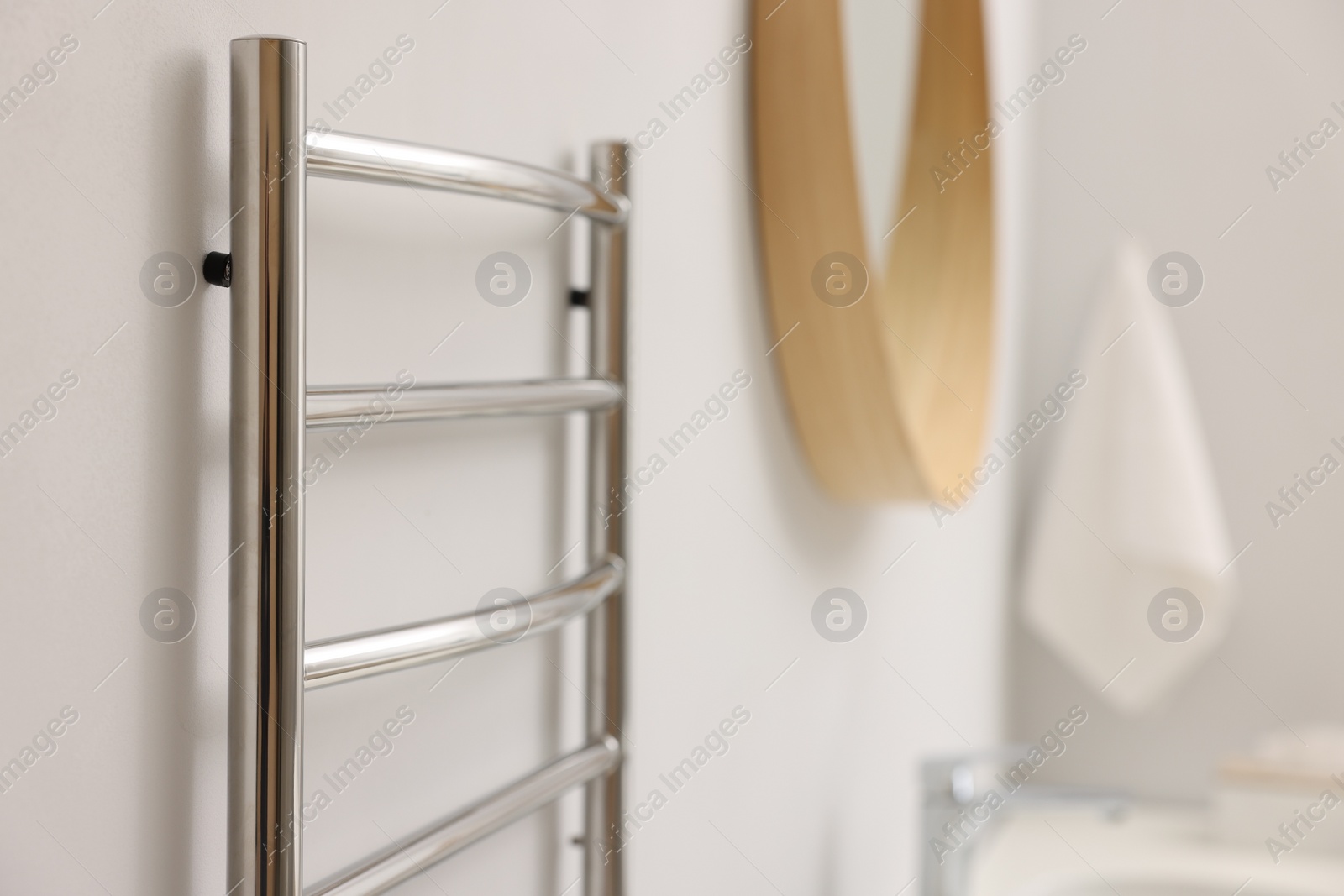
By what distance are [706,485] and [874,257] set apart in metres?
0.33

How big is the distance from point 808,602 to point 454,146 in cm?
60

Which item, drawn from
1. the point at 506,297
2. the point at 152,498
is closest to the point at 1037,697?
the point at 506,297

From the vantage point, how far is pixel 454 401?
0.47 meters

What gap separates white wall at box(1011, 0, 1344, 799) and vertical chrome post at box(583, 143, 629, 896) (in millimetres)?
1332

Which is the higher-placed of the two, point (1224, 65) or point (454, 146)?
point (1224, 65)

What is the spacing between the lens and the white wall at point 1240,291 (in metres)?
1.62

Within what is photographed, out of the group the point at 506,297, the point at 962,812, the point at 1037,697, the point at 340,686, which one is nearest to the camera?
the point at 340,686

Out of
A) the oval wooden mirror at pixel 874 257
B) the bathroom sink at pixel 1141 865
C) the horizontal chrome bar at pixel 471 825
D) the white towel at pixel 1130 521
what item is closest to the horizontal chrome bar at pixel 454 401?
the horizontal chrome bar at pixel 471 825

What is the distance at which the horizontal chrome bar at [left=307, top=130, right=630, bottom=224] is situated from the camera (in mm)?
406

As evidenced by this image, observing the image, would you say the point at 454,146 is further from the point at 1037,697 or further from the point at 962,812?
the point at 1037,697

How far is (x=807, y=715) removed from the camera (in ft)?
3.31

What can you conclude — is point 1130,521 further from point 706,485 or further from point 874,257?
point 706,485

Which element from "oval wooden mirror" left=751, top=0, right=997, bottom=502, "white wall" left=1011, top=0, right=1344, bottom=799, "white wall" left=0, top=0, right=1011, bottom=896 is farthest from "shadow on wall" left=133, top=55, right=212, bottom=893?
"white wall" left=1011, top=0, right=1344, bottom=799

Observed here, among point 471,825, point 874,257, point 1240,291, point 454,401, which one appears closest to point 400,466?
point 454,401
